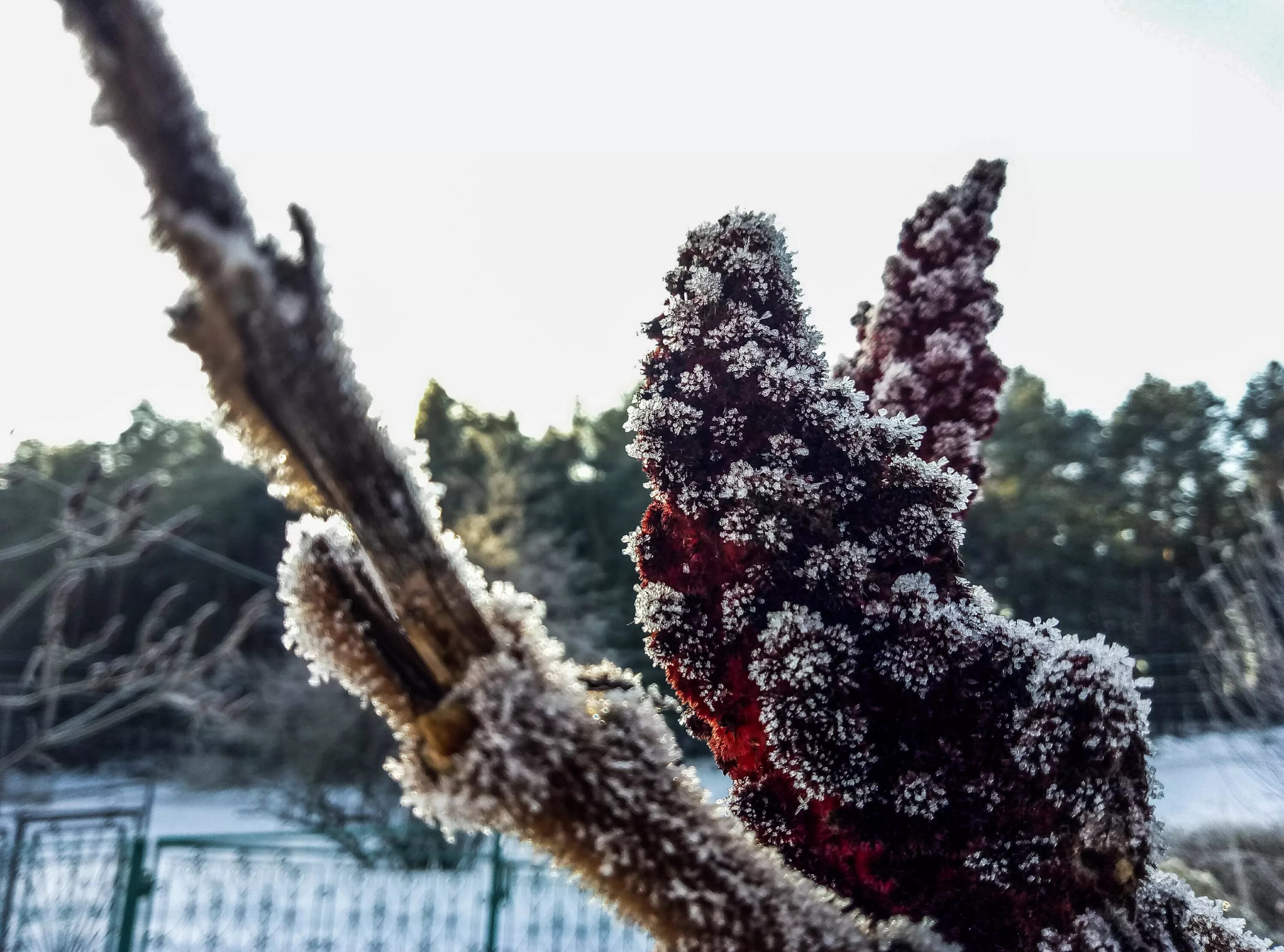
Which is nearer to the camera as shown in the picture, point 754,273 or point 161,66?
point 161,66

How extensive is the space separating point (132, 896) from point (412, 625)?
532cm

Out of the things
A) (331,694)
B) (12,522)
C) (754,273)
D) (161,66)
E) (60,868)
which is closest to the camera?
(161,66)

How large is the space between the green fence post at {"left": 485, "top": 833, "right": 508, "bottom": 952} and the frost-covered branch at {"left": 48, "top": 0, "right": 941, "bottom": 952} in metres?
4.88

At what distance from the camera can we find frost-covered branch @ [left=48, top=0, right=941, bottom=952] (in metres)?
0.60

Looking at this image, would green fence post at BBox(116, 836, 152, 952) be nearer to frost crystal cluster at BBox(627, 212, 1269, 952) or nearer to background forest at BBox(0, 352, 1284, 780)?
frost crystal cluster at BBox(627, 212, 1269, 952)

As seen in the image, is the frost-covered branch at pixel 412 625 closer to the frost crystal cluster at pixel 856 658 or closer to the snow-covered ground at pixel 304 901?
the frost crystal cluster at pixel 856 658

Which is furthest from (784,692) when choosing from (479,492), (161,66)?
(479,492)

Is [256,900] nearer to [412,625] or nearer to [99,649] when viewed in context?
[99,649]

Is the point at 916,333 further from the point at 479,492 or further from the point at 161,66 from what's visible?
the point at 479,492

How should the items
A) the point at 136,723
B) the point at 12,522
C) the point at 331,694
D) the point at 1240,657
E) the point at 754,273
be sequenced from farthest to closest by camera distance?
the point at 136,723 < the point at 12,522 < the point at 331,694 < the point at 1240,657 < the point at 754,273

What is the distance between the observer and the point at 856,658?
1.15m

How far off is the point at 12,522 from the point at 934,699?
2054cm

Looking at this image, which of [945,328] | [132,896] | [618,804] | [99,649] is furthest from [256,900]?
[618,804]

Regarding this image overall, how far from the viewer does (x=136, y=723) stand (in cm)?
1942
